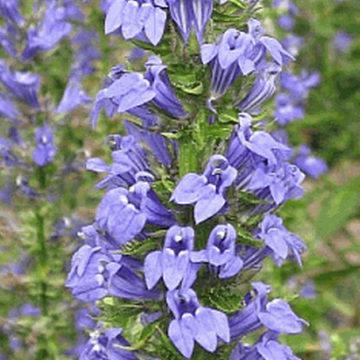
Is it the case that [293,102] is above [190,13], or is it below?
below

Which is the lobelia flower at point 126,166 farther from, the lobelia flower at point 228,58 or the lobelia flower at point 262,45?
the lobelia flower at point 262,45

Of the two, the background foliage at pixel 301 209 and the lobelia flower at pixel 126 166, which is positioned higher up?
the lobelia flower at pixel 126 166

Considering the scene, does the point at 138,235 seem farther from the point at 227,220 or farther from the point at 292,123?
the point at 292,123

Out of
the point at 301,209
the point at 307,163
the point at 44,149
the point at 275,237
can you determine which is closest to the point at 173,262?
the point at 275,237

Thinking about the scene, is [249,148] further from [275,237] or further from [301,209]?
[301,209]

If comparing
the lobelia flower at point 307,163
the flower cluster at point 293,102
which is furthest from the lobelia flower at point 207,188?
the lobelia flower at point 307,163

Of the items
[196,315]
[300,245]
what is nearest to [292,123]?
[300,245]

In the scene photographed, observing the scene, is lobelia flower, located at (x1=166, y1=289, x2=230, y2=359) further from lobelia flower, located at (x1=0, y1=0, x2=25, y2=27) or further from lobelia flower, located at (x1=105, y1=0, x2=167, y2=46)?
lobelia flower, located at (x1=0, y1=0, x2=25, y2=27)
